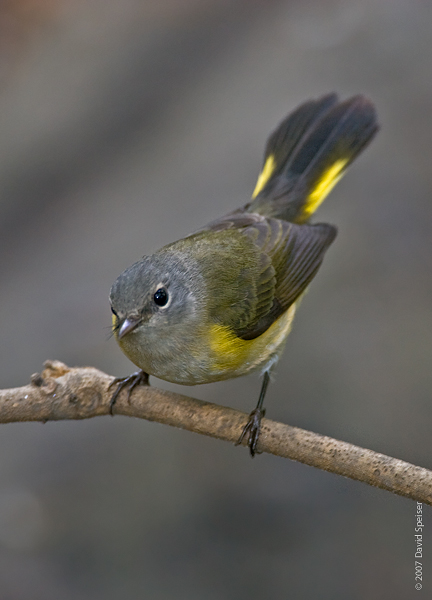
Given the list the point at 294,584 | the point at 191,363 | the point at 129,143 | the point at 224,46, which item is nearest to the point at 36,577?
the point at 294,584

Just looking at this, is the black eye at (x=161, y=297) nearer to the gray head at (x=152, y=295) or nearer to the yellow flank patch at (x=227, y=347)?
the gray head at (x=152, y=295)

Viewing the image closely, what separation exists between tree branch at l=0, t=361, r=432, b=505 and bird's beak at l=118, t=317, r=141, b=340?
1.33 ft

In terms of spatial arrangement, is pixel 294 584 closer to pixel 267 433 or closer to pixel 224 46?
pixel 267 433

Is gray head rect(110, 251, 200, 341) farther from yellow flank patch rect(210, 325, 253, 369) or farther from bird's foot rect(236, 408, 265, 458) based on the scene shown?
bird's foot rect(236, 408, 265, 458)

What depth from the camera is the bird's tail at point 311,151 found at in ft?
10.3

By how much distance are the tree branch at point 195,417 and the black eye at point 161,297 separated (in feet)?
1.22

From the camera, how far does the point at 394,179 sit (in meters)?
4.36

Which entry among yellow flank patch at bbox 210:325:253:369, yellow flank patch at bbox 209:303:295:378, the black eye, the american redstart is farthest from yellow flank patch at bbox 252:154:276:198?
the black eye

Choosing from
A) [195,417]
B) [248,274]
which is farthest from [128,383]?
[248,274]

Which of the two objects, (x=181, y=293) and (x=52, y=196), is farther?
(x=52, y=196)

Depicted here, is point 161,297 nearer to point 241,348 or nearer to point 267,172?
point 241,348

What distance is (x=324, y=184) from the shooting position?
125 inches

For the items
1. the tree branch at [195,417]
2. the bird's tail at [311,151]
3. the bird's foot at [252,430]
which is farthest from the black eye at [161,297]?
the bird's tail at [311,151]

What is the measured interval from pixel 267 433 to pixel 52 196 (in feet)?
10.1
